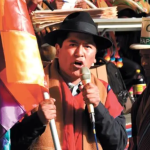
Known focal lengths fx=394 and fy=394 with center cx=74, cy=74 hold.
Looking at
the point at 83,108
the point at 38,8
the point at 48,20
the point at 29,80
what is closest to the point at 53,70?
the point at 83,108

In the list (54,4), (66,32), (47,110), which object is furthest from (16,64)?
(54,4)

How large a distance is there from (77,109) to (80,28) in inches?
19.3

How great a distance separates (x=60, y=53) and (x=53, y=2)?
80.4 inches

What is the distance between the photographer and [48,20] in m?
3.64

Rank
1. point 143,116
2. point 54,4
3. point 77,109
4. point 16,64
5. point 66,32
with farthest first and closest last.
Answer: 1. point 54,4
2. point 66,32
3. point 77,109
4. point 143,116
5. point 16,64

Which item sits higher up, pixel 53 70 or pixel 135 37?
pixel 53 70

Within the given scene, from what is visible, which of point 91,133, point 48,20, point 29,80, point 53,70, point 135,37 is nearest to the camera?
point 29,80

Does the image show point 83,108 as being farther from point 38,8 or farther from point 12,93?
point 38,8

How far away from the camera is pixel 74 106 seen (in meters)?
2.37

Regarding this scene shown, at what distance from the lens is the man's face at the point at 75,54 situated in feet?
7.73

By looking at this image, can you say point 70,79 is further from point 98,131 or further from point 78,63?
point 98,131

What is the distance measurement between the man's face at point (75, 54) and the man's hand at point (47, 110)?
316 millimetres

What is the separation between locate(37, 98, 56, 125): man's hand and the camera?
212 cm

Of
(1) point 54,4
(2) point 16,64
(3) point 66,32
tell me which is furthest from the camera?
(1) point 54,4
